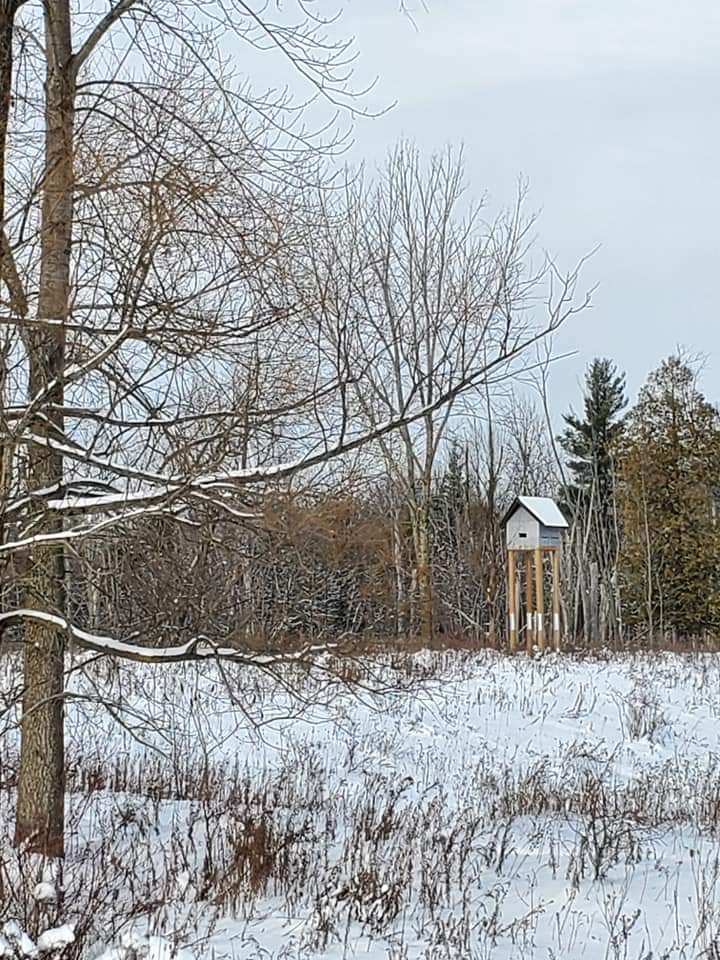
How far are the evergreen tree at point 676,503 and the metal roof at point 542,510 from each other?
9254mm

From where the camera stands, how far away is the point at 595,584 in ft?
100

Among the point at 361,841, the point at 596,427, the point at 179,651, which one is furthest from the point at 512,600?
the point at 596,427

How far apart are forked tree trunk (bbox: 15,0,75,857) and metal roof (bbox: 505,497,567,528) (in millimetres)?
12541

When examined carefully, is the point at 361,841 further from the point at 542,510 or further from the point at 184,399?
the point at 542,510

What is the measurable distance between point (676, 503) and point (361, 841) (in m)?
22.3

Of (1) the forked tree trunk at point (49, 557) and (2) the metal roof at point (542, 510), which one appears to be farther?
(2) the metal roof at point (542, 510)

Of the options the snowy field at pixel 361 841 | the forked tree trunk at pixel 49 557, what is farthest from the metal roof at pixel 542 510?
the forked tree trunk at pixel 49 557

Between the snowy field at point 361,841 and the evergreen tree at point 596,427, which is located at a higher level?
the evergreen tree at point 596,427

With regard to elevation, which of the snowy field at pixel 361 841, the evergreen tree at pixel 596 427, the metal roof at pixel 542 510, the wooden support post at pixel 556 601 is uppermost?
the evergreen tree at pixel 596 427

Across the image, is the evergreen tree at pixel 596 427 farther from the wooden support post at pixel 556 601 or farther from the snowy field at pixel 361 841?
the snowy field at pixel 361 841

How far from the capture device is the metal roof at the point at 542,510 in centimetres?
1709

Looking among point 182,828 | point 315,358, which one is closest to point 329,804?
point 182,828

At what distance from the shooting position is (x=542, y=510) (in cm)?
1730

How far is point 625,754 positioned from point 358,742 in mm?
2598
